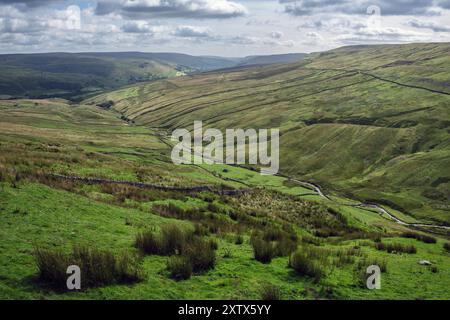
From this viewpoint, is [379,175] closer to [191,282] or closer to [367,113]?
[367,113]

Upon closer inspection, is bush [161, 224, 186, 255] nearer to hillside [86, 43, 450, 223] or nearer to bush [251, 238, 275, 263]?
bush [251, 238, 275, 263]

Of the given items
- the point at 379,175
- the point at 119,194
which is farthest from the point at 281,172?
the point at 119,194

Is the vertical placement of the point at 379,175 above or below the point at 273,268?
below

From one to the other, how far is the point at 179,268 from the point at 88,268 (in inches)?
121

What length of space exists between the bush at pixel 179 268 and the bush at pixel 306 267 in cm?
435

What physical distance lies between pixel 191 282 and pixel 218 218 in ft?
42.4

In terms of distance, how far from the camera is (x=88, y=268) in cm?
1270

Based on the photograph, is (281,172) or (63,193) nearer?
(63,193)

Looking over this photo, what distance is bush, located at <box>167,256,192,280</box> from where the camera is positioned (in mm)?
14117

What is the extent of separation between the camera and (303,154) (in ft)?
481

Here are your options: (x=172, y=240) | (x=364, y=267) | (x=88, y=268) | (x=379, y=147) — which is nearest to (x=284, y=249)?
(x=364, y=267)

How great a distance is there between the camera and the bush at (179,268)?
46.3ft

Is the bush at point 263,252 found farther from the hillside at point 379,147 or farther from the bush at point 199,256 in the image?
the hillside at point 379,147
